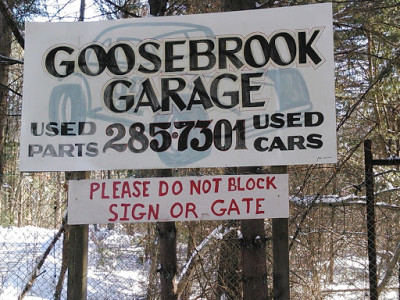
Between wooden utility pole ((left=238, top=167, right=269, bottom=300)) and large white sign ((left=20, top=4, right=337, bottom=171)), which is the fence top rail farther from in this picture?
wooden utility pole ((left=238, top=167, right=269, bottom=300))

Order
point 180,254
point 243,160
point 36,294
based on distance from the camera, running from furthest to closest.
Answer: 1. point 36,294
2. point 180,254
3. point 243,160

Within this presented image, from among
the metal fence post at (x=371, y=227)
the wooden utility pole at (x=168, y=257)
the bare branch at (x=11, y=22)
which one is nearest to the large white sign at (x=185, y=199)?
the metal fence post at (x=371, y=227)

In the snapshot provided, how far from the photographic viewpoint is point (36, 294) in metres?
7.74

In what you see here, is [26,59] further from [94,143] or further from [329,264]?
[329,264]

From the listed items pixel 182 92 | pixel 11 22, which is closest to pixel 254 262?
pixel 182 92

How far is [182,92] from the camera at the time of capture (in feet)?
9.93

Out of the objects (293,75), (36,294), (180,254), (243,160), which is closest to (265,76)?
(293,75)

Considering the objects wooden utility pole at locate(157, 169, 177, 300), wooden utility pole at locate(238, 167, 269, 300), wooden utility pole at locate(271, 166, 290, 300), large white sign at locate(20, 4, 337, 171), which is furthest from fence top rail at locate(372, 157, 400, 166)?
wooden utility pole at locate(157, 169, 177, 300)

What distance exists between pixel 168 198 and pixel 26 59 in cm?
152

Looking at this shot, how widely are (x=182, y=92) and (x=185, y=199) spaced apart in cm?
78

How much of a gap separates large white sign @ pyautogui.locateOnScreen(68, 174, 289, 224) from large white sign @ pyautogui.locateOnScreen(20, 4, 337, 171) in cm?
13

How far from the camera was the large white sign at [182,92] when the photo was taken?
2918mm

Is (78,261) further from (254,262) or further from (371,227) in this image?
(371,227)

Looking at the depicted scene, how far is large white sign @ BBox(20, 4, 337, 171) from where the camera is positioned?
292 centimetres
